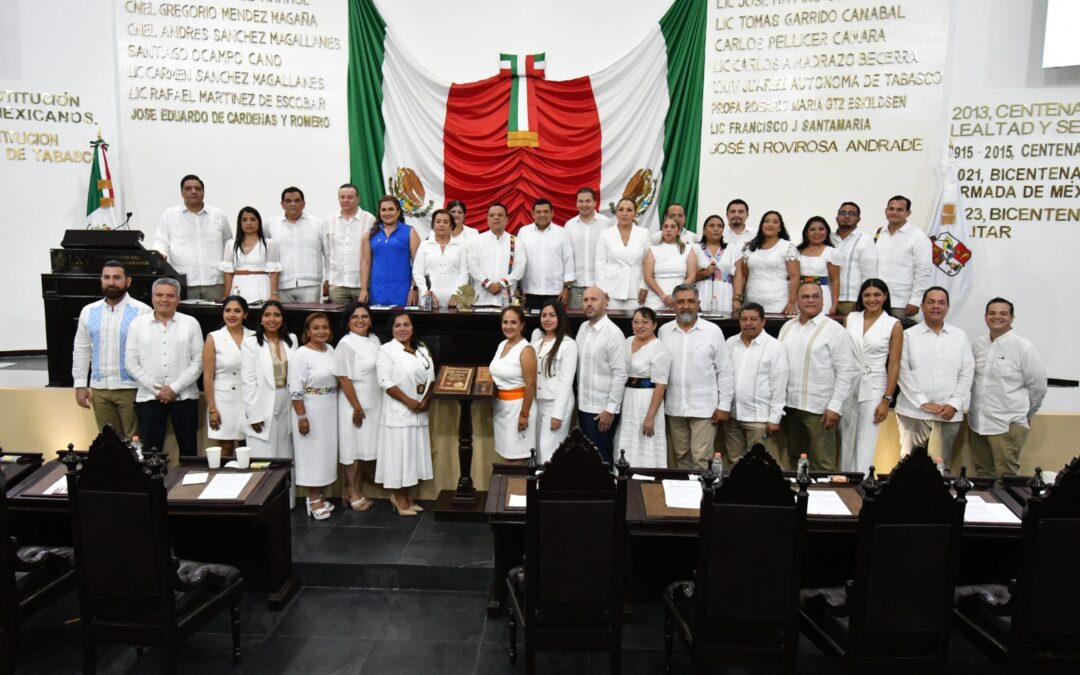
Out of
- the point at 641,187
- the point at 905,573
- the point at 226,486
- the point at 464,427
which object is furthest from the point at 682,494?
the point at 641,187

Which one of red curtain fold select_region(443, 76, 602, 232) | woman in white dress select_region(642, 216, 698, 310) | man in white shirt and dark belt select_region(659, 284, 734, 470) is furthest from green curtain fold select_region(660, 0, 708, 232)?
man in white shirt and dark belt select_region(659, 284, 734, 470)

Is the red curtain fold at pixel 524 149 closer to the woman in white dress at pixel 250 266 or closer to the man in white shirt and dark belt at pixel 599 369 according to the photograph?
the woman in white dress at pixel 250 266

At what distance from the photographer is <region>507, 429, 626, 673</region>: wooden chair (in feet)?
9.48

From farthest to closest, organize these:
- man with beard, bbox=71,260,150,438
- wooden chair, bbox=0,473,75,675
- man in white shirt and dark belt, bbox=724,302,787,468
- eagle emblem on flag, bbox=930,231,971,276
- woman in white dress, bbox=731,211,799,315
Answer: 1. eagle emblem on flag, bbox=930,231,971,276
2. woman in white dress, bbox=731,211,799,315
3. man with beard, bbox=71,260,150,438
4. man in white shirt and dark belt, bbox=724,302,787,468
5. wooden chair, bbox=0,473,75,675

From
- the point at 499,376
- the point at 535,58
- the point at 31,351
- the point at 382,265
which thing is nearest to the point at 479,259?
the point at 382,265

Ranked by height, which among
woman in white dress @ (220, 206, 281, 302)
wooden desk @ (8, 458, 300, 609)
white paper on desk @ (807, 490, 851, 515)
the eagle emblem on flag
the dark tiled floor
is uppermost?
the eagle emblem on flag

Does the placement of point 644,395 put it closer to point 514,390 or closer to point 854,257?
point 514,390

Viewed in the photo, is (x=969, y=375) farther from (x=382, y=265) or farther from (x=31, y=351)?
(x=31, y=351)

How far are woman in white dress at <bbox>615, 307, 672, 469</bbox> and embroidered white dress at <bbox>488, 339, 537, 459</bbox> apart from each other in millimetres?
686

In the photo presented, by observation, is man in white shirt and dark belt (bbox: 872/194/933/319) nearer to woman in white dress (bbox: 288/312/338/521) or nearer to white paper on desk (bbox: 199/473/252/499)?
woman in white dress (bbox: 288/312/338/521)

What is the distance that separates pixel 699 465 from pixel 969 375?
2011 millimetres

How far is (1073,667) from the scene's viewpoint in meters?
2.94

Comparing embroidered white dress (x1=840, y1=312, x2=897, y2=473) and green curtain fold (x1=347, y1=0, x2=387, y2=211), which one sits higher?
green curtain fold (x1=347, y1=0, x2=387, y2=211)

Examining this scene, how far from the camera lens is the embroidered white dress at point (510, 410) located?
505 centimetres
